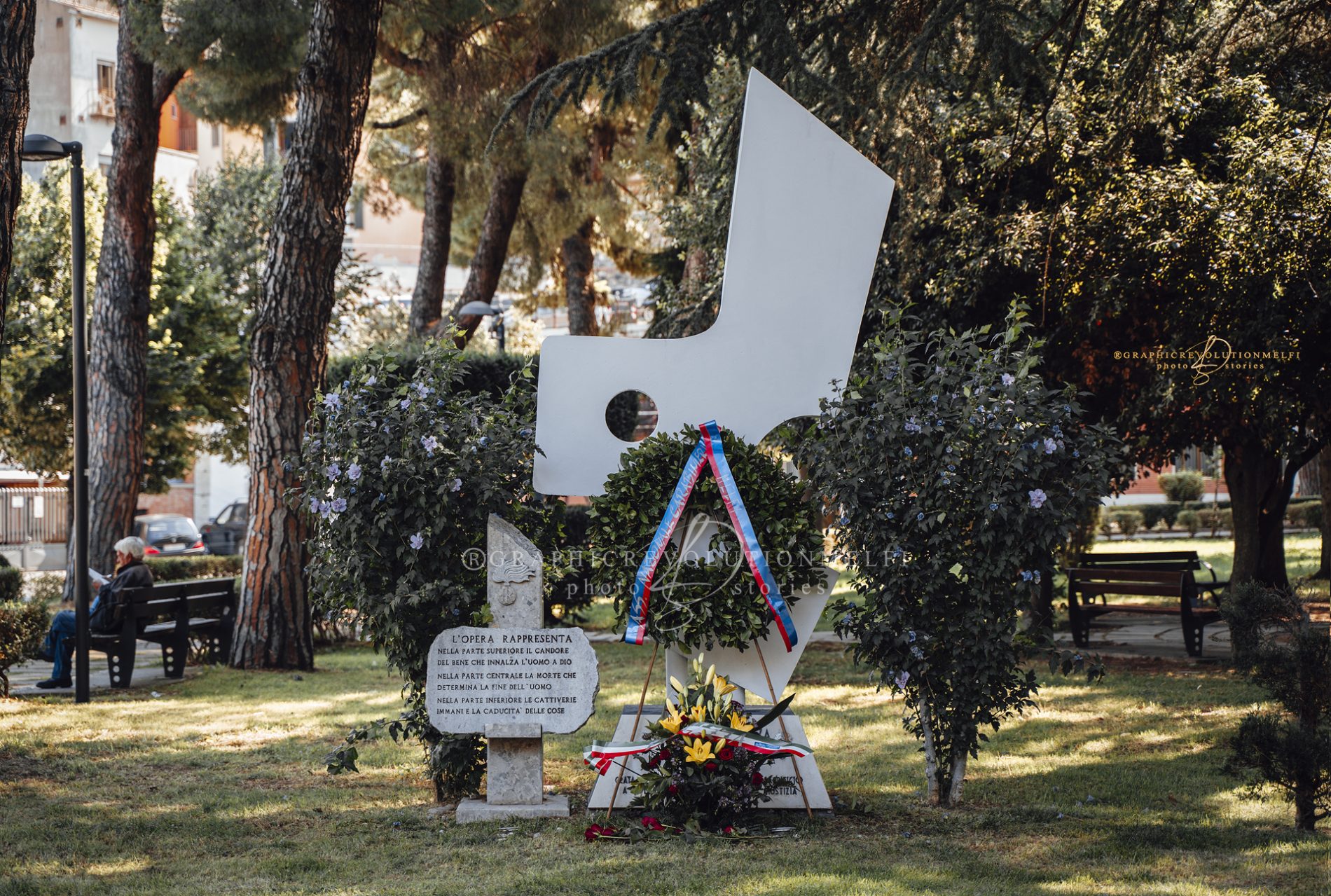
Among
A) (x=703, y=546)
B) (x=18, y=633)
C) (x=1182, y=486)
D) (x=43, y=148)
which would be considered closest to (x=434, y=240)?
(x=43, y=148)

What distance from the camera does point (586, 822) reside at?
19.5 ft

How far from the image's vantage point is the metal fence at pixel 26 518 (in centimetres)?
2948

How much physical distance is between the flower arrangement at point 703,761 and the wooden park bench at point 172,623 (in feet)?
20.0

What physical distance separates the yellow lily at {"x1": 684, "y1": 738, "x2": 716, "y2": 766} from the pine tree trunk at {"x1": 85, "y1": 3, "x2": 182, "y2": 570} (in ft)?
36.2

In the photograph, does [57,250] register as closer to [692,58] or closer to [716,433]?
[692,58]

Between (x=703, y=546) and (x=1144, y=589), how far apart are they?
7511mm

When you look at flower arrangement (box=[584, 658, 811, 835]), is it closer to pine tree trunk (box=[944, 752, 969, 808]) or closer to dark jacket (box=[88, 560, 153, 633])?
pine tree trunk (box=[944, 752, 969, 808])

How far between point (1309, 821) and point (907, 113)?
5765 mm

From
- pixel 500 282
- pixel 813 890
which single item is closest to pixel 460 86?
pixel 500 282

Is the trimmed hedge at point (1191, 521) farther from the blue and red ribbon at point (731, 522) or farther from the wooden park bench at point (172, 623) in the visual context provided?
the blue and red ribbon at point (731, 522)

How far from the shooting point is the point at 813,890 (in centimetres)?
476

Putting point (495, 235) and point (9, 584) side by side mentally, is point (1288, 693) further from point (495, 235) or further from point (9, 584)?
point (495, 235)

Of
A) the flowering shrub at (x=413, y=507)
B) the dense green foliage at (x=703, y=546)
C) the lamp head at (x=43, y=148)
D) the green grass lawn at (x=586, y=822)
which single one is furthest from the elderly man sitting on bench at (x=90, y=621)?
the dense green foliage at (x=703, y=546)

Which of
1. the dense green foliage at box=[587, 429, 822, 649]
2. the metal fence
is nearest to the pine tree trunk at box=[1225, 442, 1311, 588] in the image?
the dense green foliage at box=[587, 429, 822, 649]
